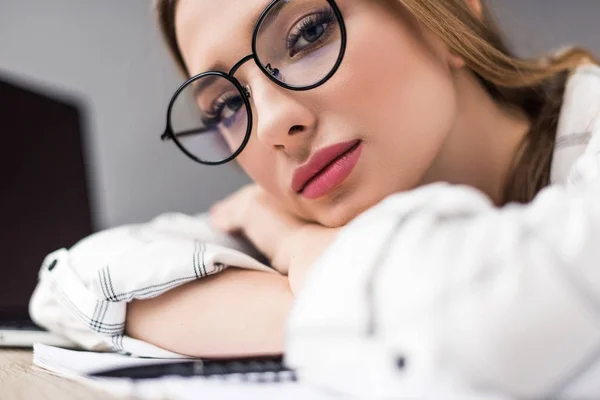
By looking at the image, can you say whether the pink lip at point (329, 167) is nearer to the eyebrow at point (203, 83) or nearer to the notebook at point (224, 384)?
the eyebrow at point (203, 83)

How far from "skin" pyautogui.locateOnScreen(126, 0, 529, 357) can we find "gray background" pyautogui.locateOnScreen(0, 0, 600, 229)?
0.85 metres

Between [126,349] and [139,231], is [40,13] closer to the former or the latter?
[139,231]

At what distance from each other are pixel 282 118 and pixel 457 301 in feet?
1.19

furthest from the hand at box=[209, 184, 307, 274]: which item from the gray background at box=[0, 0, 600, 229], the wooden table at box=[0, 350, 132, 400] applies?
the gray background at box=[0, 0, 600, 229]

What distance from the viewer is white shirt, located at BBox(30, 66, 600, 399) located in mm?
320

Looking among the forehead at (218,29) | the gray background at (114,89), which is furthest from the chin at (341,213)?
the gray background at (114,89)

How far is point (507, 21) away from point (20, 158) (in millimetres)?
1228

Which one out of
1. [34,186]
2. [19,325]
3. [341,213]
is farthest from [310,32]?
[34,186]

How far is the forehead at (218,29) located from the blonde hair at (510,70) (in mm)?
91

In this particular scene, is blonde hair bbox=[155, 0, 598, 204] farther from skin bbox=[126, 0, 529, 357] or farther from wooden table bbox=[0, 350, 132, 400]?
wooden table bbox=[0, 350, 132, 400]

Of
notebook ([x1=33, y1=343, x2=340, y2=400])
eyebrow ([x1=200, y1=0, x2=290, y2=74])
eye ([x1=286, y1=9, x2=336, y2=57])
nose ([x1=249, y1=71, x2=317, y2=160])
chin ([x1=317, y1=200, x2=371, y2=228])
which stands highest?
eyebrow ([x1=200, y1=0, x2=290, y2=74])

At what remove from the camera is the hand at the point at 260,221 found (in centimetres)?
83

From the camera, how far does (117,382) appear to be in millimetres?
440

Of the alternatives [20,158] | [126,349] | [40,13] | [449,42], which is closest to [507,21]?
[449,42]
